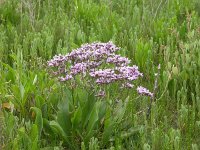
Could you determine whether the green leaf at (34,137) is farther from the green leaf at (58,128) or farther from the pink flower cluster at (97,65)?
the pink flower cluster at (97,65)

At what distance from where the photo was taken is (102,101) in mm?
2604

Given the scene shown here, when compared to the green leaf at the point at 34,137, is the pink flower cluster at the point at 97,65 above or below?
above

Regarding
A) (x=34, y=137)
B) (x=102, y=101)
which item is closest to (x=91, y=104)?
(x=102, y=101)

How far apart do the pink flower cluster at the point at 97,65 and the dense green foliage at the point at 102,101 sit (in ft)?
0.41

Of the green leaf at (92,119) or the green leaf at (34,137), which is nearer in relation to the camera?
the green leaf at (34,137)

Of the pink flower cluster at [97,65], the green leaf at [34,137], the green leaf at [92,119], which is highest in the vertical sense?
the pink flower cluster at [97,65]

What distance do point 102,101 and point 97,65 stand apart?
229 millimetres

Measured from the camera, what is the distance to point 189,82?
3354 millimetres

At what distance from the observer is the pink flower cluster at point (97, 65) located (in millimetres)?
2494

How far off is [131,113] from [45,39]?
188 centimetres

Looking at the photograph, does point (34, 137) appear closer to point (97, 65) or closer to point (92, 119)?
point (92, 119)

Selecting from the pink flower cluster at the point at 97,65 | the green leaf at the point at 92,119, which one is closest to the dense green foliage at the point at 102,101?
the green leaf at the point at 92,119

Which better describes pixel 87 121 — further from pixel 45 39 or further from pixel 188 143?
pixel 45 39

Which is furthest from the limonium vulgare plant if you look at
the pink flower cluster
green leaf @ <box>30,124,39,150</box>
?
green leaf @ <box>30,124,39,150</box>
